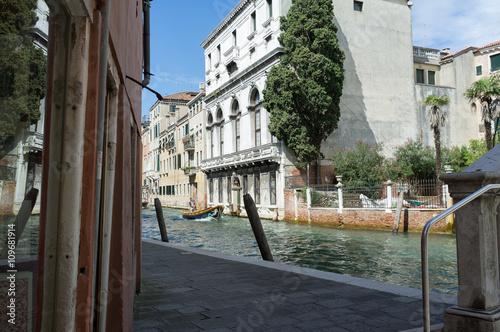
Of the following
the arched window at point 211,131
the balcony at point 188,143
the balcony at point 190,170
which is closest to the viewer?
the arched window at point 211,131

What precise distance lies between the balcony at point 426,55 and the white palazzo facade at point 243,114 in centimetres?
1062

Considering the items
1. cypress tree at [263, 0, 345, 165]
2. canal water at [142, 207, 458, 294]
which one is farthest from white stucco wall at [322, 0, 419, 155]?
canal water at [142, 207, 458, 294]

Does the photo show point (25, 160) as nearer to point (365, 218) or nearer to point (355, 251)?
point (355, 251)

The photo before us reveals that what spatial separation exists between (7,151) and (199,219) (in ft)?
86.2

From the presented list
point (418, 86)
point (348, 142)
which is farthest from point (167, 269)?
point (418, 86)

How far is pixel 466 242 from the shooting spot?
301 centimetres

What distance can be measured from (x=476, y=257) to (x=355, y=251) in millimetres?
9847

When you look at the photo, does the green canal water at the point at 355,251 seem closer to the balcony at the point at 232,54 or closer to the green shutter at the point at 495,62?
the balcony at the point at 232,54

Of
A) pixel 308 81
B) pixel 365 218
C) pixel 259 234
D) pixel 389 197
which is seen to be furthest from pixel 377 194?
pixel 259 234

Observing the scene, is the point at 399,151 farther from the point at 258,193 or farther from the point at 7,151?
the point at 7,151

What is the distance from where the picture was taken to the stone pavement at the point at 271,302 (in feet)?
11.6

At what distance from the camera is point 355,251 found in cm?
1249

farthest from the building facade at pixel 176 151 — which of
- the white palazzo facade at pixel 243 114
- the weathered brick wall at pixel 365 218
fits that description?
the weathered brick wall at pixel 365 218

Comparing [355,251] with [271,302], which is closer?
[271,302]
